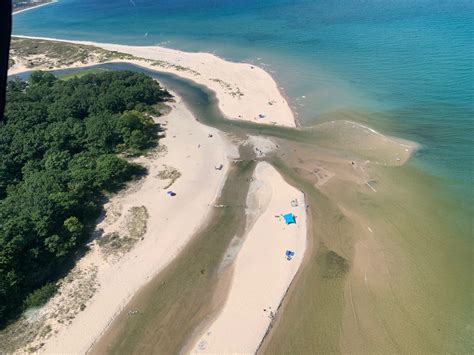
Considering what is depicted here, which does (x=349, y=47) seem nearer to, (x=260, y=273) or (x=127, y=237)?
(x=260, y=273)

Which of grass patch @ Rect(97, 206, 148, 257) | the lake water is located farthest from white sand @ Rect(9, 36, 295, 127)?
Result: grass patch @ Rect(97, 206, 148, 257)

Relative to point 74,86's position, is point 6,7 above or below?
above

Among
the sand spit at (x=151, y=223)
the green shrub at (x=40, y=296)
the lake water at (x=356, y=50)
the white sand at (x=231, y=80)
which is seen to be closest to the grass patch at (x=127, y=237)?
the sand spit at (x=151, y=223)

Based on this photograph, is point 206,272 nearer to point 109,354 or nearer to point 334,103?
point 109,354

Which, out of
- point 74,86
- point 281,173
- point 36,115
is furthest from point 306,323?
point 74,86

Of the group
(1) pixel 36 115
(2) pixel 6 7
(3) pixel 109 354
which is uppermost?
(2) pixel 6 7

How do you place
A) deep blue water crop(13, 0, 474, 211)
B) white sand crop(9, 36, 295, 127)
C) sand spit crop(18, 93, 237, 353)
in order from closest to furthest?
sand spit crop(18, 93, 237, 353) < deep blue water crop(13, 0, 474, 211) < white sand crop(9, 36, 295, 127)

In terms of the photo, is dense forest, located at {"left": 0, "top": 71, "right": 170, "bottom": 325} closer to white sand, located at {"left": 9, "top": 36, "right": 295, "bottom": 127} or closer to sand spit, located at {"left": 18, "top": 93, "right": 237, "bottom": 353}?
sand spit, located at {"left": 18, "top": 93, "right": 237, "bottom": 353}
